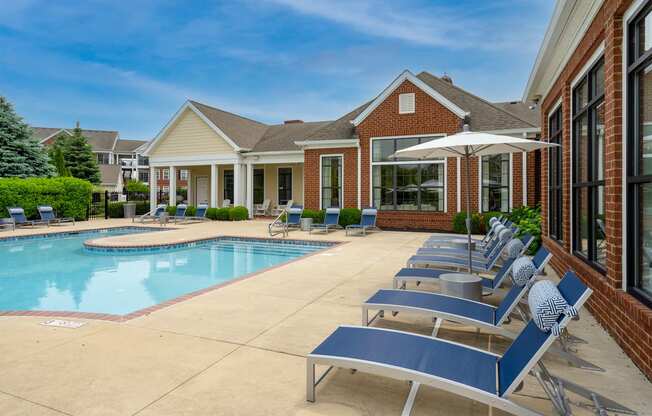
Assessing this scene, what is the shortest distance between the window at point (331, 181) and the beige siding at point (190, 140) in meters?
6.78

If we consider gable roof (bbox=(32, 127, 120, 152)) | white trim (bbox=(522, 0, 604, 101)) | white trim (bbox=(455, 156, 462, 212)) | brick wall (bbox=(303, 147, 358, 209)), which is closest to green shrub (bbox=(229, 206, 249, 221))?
brick wall (bbox=(303, 147, 358, 209))

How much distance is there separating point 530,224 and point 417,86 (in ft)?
26.0

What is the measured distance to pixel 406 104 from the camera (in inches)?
669

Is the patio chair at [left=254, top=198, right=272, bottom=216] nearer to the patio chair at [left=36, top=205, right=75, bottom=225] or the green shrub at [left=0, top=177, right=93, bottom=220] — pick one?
the green shrub at [left=0, top=177, right=93, bottom=220]

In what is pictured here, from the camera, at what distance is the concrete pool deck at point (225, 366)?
3119mm

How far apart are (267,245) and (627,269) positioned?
37.5 ft

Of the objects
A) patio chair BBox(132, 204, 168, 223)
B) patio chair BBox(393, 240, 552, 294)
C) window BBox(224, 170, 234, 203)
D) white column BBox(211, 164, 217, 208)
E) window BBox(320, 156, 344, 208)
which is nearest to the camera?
patio chair BBox(393, 240, 552, 294)

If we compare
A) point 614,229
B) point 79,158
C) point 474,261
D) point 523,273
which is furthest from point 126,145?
point 614,229

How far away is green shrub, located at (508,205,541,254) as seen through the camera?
1047 centimetres

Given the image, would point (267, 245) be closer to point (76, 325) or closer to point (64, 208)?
point (76, 325)

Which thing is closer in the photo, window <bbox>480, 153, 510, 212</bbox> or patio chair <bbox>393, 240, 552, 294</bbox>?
→ patio chair <bbox>393, 240, 552, 294</bbox>

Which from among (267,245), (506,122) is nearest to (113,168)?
(267,245)

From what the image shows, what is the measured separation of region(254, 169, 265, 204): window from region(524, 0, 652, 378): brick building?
20297 mm

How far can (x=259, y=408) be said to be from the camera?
3.07 meters
